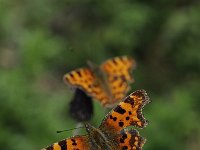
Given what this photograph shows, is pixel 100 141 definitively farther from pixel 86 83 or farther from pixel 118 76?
pixel 118 76

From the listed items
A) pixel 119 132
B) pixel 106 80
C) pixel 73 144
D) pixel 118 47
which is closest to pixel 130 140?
pixel 119 132

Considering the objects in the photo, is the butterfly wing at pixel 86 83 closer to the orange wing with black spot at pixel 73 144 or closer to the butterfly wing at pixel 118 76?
the butterfly wing at pixel 118 76

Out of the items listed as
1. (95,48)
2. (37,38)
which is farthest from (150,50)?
(37,38)

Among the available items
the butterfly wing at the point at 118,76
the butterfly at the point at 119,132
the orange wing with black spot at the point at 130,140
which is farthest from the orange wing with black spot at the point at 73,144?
the butterfly wing at the point at 118,76

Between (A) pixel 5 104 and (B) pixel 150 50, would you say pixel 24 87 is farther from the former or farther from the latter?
(B) pixel 150 50

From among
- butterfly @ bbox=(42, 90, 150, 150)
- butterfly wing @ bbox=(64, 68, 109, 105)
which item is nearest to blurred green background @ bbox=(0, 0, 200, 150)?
butterfly wing @ bbox=(64, 68, 109, 105)

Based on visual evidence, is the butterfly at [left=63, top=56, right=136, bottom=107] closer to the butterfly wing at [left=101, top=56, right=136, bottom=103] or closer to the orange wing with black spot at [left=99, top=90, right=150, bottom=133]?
the butterfly wing at [left=101, top=56, right=136, bottom=103]
